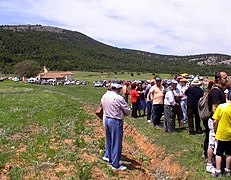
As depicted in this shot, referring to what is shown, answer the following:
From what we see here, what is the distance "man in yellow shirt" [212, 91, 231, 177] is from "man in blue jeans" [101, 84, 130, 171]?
226 cm

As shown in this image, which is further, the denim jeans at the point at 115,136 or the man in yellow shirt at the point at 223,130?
the denim jeans at the point at 115,136

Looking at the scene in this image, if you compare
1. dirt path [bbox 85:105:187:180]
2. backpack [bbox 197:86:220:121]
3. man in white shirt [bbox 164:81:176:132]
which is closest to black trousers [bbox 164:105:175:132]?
man in white shirt [bbox 164:81:176:132]

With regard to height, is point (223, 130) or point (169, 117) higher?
point (223, 130)

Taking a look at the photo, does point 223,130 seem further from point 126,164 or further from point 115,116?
point 126,164

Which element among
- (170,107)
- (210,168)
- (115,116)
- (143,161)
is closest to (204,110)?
(210,168)

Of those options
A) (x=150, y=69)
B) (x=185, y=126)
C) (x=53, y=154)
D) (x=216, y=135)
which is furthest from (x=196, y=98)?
(x=150, y=69)

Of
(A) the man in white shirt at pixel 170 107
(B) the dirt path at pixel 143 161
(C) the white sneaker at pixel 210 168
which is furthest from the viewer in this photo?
(A) the man in white shirt at pixel 170 107

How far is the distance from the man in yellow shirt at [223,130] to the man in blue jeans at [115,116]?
2.26 meters

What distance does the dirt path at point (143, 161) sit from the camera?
8852 mm

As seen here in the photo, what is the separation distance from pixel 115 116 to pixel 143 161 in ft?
9.88

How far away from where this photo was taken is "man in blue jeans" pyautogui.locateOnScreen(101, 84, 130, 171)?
8.46 meters

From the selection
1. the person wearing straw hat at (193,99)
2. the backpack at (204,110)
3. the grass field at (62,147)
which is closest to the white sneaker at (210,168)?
the grass field at (62,147)

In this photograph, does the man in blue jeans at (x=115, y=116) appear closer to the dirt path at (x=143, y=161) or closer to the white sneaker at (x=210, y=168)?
the dirt path at (x=143, y=161)

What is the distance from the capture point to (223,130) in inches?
300
